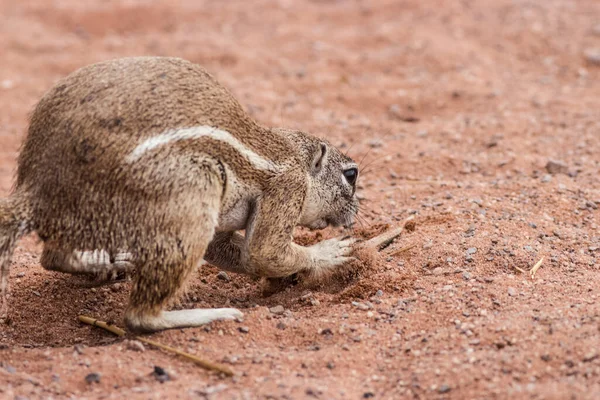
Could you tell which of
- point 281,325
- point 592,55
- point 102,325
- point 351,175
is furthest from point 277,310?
point 592,55

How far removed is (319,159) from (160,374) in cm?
188

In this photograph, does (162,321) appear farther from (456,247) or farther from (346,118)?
(346,118)

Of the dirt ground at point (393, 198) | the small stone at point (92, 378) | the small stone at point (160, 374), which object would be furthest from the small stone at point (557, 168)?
the small stone at point (92, 378)

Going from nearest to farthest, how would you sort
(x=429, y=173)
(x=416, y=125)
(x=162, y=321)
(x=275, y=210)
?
(x=162, y=321)
(x=275, y=210)
(x=429, y=173)
(x=416, y=125)

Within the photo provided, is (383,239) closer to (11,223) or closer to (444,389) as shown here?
(444,389)

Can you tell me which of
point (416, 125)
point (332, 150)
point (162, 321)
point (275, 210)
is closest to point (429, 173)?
point (416, 125)

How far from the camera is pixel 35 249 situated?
20.8 feet

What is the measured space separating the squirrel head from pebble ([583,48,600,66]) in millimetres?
5435

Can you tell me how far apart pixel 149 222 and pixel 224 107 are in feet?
2.78

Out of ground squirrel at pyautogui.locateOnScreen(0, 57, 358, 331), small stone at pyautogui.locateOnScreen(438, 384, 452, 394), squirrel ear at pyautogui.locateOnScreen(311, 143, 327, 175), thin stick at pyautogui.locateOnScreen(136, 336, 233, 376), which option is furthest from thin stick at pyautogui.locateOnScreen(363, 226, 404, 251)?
small stone at pyautogui.locateOnScreen(438, 384, 452, 394)

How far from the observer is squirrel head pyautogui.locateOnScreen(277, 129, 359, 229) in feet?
17.9

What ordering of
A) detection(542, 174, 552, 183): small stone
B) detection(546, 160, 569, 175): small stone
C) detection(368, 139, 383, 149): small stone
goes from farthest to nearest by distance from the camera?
detection(368, 139, 383, 149): small stone, detection(546, 160, 569, 175): small stone, detection(542, 174, 552, 183): small stone

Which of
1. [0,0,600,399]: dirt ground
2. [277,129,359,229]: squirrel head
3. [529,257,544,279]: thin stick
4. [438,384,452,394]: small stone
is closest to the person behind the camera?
[438,384,452,394]: small stone

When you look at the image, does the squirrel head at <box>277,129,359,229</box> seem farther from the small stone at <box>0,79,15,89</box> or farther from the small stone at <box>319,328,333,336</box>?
the small stone at <box>0,79,15,89</box>
